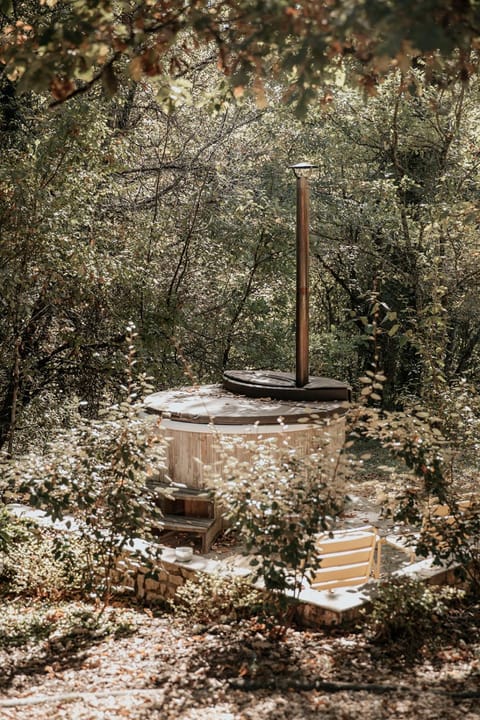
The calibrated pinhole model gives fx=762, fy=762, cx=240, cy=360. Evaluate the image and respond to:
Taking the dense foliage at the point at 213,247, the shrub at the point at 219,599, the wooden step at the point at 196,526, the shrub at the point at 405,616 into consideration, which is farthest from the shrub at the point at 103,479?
the wooden step at the point at 196,526

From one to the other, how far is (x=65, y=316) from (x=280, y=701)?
646 cm

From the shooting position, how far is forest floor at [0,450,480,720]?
3.07 metres

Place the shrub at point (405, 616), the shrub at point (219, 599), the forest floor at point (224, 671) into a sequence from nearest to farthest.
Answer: the forest floor at point (224, 671), the shrub at point (405, 616), the shrub at point (219, 599)

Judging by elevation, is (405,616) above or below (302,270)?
below

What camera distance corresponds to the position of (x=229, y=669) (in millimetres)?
3469

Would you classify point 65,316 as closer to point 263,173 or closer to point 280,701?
point 263,173

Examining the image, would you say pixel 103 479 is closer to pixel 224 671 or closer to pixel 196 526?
pixel 224 671

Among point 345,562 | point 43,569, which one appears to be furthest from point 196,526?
point 345,562

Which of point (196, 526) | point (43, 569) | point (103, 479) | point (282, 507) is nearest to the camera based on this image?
point (282, 507)

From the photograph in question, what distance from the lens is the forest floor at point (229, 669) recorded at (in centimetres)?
307

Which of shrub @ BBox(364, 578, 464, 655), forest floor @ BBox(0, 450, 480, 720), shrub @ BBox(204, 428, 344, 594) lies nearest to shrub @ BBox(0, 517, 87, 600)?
forest floor @ BBox(0, 450, 480, 720)

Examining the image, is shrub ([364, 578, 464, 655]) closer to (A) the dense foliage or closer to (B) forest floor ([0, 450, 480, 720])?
(B) forest floor ([0, 450, 480, 720])

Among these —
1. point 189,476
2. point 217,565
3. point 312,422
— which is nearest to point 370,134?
point 312,422

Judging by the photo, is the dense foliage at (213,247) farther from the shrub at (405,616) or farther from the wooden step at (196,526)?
the wooden step at (196,526)
